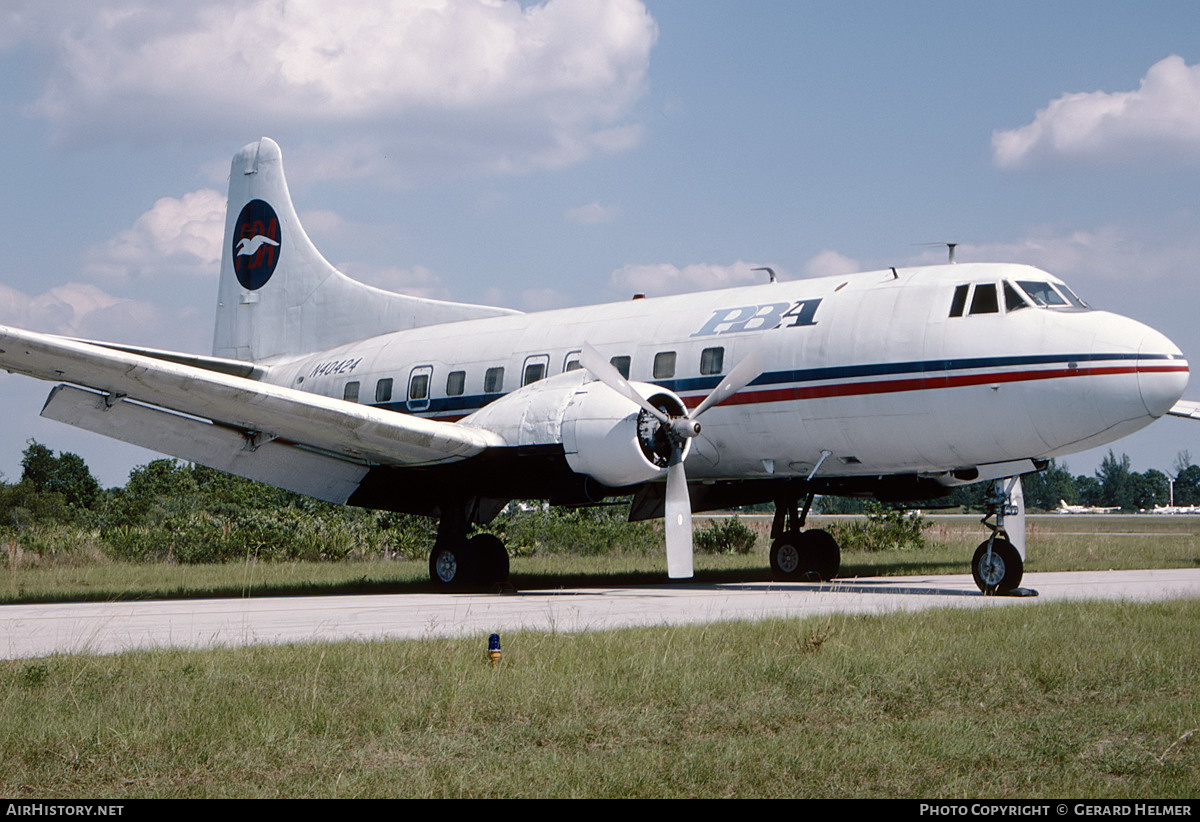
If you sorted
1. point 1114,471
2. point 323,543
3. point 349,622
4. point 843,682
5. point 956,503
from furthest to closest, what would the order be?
point 1114,471 → point 323,543 → point 956,503 → point 349,622 → point 843,682

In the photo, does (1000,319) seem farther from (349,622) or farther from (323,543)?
(323,543)

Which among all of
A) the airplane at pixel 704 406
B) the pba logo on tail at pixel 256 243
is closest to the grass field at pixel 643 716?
the airplane at pixel 704 406

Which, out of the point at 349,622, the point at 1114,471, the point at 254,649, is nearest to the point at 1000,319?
the point at 349,622

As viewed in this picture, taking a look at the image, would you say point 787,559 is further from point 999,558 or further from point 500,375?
point 500,375

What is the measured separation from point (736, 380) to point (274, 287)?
13115 millimetres

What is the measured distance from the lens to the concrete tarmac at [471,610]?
11531mm

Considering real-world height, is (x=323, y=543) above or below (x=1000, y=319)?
below

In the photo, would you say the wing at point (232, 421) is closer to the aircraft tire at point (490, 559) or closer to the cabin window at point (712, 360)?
the aircraft tire at point (490, 559)

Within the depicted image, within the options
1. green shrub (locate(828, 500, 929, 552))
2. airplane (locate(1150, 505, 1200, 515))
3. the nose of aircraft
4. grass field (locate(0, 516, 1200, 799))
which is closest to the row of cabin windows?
the nose of aircraft

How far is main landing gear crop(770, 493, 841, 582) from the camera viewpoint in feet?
68.0

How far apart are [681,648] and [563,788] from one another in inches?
153

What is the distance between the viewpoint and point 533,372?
65.8 ft

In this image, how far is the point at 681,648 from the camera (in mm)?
10062

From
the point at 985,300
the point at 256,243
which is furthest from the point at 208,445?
the point at 985,300
